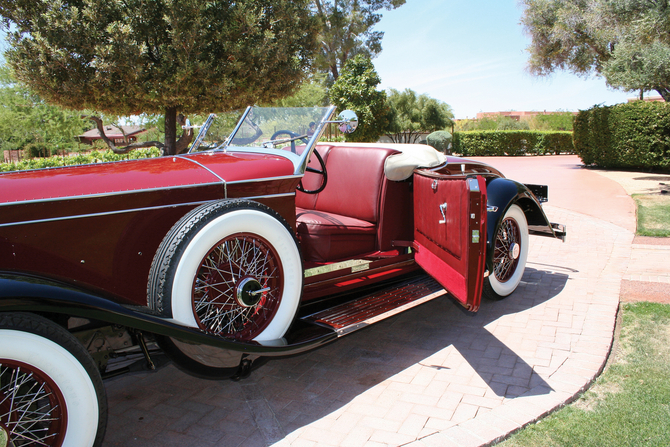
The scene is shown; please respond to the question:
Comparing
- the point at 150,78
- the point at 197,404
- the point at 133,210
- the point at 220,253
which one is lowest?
the point at 197,404

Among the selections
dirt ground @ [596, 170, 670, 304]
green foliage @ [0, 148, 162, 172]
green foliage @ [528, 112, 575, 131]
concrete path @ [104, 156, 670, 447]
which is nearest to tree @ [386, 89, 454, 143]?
green foliage @ [528, 112, 575, 131]

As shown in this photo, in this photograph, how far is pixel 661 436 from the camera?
233cm

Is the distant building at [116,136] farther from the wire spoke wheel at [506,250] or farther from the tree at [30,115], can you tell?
the wire spoke wheel at [506,250]

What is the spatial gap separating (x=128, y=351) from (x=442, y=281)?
2.00 metres

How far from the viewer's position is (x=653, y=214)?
8250 mm

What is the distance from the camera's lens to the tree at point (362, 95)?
49.1ft

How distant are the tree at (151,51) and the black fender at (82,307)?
8495 mm

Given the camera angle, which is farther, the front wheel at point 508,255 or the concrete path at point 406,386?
the front wheel at point 508,255

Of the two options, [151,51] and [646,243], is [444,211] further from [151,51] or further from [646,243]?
[151,51]

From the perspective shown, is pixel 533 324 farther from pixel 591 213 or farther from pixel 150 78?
pixel 150 78

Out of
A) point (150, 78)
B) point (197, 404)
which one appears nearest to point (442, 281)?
point (197, 404)

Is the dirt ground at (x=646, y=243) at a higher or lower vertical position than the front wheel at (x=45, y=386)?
lower

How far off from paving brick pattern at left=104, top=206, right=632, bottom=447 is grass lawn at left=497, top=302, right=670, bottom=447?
0.28 feet

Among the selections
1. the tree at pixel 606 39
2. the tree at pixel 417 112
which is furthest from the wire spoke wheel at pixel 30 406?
the tree at pixel 417 112
